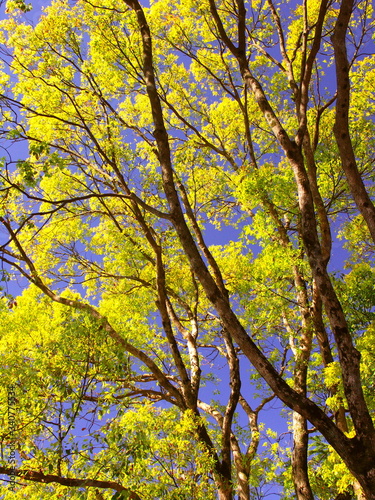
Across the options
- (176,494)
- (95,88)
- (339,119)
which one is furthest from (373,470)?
(95,88)

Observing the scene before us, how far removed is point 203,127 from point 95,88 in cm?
369

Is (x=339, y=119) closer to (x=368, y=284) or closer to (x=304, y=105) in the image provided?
(x=304, y=105)

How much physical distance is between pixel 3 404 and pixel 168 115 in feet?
26.3

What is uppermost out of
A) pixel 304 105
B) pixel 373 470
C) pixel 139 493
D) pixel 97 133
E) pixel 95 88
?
pixel 95 88

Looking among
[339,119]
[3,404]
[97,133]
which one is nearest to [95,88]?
[97,133]

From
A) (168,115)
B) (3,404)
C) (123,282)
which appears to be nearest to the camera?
(3,404)

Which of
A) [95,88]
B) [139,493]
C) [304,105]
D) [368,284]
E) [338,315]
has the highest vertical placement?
[95,88]

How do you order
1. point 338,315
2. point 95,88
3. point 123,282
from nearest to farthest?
point 338,315 < point 95,88 < point 123,282

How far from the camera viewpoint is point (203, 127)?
11180mm

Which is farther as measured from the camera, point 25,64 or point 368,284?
point 25,64

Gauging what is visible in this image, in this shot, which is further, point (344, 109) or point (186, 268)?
point (186, 268)

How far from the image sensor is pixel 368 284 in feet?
21.3

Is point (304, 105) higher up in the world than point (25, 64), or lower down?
lower down

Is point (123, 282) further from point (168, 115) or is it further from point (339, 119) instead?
point (339, 119)
